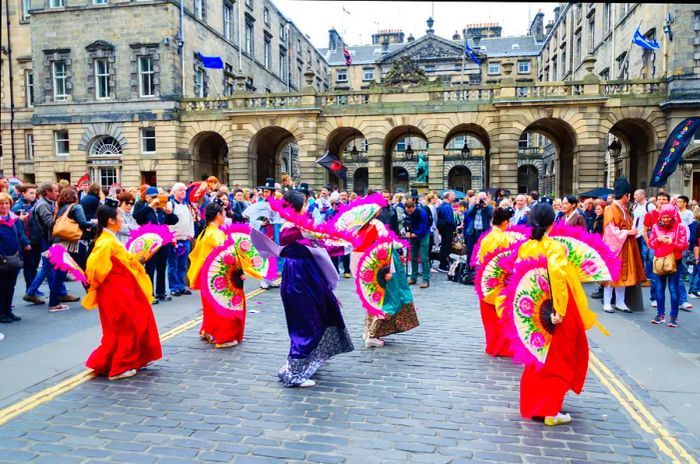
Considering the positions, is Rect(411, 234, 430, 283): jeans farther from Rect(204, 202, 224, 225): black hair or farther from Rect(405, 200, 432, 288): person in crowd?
Rect(204, 202, 224, 225): black hair

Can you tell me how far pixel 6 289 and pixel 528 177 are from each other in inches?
2175

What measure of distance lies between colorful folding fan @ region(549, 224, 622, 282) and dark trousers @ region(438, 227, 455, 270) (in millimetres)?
8888

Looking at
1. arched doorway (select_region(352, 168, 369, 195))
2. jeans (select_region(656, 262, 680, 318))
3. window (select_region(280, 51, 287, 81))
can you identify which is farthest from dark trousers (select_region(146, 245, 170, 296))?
arched doorway (select_region(352, 168, 369, 195))

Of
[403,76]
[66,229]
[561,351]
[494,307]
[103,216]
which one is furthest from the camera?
[403,76]

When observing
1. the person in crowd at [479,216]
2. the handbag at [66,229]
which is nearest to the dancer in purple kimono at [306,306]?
the handbag at [66,229]

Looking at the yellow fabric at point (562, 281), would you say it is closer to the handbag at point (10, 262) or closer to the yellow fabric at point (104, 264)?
the yellow fabric at point (104, 264)

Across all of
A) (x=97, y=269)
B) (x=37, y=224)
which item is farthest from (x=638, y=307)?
(x=37, y=224)

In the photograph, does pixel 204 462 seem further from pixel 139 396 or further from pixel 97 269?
pixel 97 269

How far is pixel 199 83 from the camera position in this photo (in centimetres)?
3438

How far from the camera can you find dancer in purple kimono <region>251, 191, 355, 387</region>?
5.71 metres

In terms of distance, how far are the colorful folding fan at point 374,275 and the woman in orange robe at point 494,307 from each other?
128 cm

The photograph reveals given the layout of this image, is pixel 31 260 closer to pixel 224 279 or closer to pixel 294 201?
pixel 224 279

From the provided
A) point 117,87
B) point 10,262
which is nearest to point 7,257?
point 10,262

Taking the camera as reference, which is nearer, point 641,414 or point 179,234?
point 641,414
